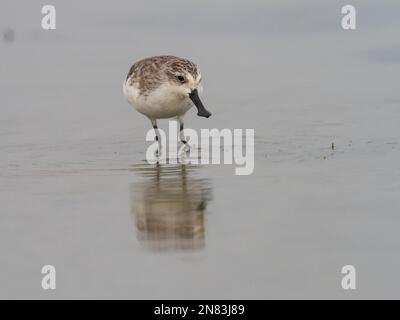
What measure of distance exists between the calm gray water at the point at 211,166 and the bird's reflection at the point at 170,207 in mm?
25

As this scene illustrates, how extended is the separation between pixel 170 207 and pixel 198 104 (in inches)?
120

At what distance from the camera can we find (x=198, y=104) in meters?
12.3

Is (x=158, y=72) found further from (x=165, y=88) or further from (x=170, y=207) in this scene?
(x=170, y=207)

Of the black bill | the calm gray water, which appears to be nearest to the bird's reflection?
the calm gray water

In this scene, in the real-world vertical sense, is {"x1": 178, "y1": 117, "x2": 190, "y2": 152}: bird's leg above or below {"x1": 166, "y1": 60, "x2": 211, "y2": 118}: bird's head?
below

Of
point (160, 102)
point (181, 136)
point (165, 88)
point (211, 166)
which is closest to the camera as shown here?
point (211, 166)

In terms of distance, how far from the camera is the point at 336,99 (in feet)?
51.0

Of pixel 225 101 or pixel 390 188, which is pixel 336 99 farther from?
pixel 390 188

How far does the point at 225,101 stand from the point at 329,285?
344 inches

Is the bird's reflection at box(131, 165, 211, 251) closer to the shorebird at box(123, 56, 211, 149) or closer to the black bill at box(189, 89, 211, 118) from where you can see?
the black bill at box(189, 89, 211, 118)

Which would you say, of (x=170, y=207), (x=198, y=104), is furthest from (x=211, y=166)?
(x=170, y=207)

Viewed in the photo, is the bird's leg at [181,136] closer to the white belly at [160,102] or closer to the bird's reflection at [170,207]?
the white belly at [160,102]

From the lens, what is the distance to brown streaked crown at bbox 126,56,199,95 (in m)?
12.4

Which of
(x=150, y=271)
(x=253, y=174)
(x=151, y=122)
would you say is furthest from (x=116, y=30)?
(x=150, y=271)
